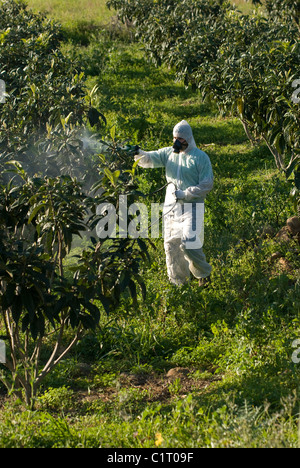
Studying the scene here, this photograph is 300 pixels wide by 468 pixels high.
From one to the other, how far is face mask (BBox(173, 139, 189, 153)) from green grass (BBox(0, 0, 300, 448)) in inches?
42.3

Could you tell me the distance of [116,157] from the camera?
15.3 ft

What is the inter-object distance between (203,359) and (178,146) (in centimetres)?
188

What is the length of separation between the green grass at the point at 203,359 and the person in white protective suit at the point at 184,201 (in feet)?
0.70

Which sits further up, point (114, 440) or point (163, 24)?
point (163, 24)

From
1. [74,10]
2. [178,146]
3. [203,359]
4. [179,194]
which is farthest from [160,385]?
[74,10]

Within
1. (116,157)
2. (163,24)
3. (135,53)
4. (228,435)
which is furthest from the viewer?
(135,53)

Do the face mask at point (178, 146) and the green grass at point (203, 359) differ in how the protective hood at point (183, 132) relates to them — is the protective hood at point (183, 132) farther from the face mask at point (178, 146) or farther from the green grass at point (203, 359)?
the green grass at point (203, 359)

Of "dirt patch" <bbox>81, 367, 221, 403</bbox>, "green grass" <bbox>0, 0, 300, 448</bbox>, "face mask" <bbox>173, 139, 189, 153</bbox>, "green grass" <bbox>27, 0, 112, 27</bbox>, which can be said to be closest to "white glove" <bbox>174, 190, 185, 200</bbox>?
"face mask" <bbox>173, 139, 189, 153</bbox>

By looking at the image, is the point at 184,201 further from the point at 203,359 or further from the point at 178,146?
the point at 203,359

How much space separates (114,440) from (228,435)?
25.1 inches

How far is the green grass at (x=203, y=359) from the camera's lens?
3.49 m

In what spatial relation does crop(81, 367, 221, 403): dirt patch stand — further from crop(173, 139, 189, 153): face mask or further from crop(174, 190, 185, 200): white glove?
crop(173, 139, 189, 153): face mask
